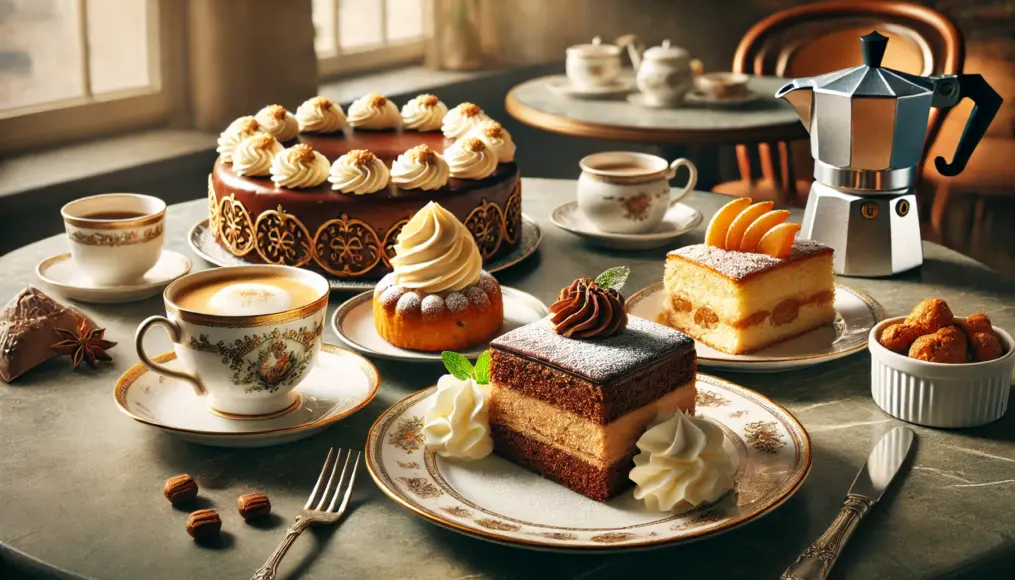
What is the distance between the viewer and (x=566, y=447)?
3.55 feet

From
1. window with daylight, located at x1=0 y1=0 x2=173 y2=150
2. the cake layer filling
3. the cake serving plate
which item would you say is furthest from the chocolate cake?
window with daylight, located at x1=0 y1=0 x2=173 y2=150

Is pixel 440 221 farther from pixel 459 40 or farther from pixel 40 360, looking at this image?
pixel 459 40

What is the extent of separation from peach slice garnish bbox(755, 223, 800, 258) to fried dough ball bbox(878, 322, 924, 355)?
0.24 metres

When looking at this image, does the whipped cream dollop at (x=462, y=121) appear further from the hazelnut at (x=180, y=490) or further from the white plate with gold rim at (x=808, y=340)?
the hazelnut at (x=180, y=490)

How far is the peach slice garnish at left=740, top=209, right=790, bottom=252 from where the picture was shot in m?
1.49

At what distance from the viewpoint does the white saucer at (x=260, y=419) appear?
1146 millimetres

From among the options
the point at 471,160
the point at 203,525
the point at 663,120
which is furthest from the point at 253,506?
the point at 663,120

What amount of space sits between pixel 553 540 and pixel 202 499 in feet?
1.22

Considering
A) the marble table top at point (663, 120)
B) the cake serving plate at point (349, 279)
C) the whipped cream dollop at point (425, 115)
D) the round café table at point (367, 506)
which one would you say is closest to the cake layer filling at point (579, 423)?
the round café table at point (367, 506)

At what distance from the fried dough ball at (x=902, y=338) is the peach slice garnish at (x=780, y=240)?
0.24m

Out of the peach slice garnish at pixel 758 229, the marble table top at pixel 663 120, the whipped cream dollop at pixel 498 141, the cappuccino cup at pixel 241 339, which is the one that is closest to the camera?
the cappuccino cup at pixel 241 339

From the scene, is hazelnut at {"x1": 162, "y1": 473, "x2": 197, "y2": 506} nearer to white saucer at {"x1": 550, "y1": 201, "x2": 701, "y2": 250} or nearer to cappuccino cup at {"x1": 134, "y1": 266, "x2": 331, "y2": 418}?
cappuccino cup at {"x1": 134, "y1": 266, "x2": 331, "y2": 418}

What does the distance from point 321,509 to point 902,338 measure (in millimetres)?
706

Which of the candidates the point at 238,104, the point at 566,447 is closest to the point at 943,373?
the point at 566,447
